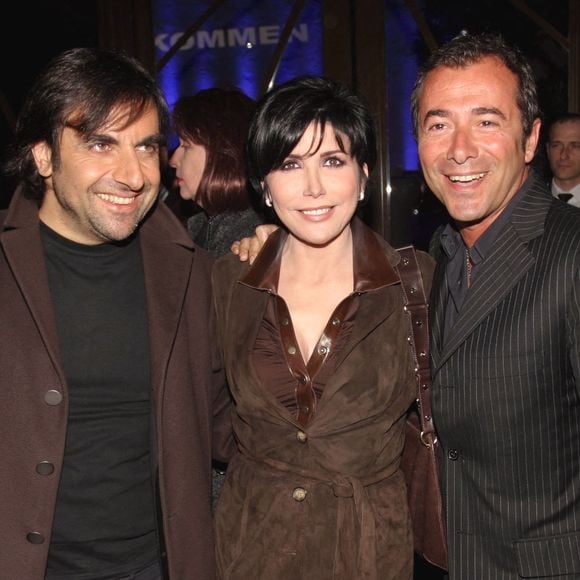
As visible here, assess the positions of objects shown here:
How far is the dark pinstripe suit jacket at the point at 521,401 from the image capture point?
1772 mm

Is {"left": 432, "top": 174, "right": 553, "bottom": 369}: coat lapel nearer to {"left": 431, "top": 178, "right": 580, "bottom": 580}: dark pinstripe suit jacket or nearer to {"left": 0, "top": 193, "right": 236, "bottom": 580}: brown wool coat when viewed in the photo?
{"left": 431, "top": 178, "right": 580, "bottom": 580}: dark pinstripe suit jacket

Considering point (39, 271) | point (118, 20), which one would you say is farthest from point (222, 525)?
point (118, 20)

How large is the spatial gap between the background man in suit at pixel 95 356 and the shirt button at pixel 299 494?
11.0 inches

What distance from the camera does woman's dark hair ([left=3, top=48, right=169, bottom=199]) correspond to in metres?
2.03

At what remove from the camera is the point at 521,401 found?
1806mm

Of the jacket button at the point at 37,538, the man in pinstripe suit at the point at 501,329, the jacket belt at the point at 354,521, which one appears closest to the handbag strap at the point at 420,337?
the man in pinstripe suit at the point at 501,329

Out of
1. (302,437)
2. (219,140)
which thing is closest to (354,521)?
(302,437)

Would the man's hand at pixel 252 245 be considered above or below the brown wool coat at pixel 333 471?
above

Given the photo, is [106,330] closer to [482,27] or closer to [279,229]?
[279,229]

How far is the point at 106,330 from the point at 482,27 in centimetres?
525

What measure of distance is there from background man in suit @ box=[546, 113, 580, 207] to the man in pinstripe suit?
329 centimetres

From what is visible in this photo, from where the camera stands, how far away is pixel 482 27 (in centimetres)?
615

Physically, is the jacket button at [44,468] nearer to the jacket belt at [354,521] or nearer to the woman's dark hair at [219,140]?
the jacket belt at [354,521]

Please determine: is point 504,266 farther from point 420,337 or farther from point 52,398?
point 52,398
